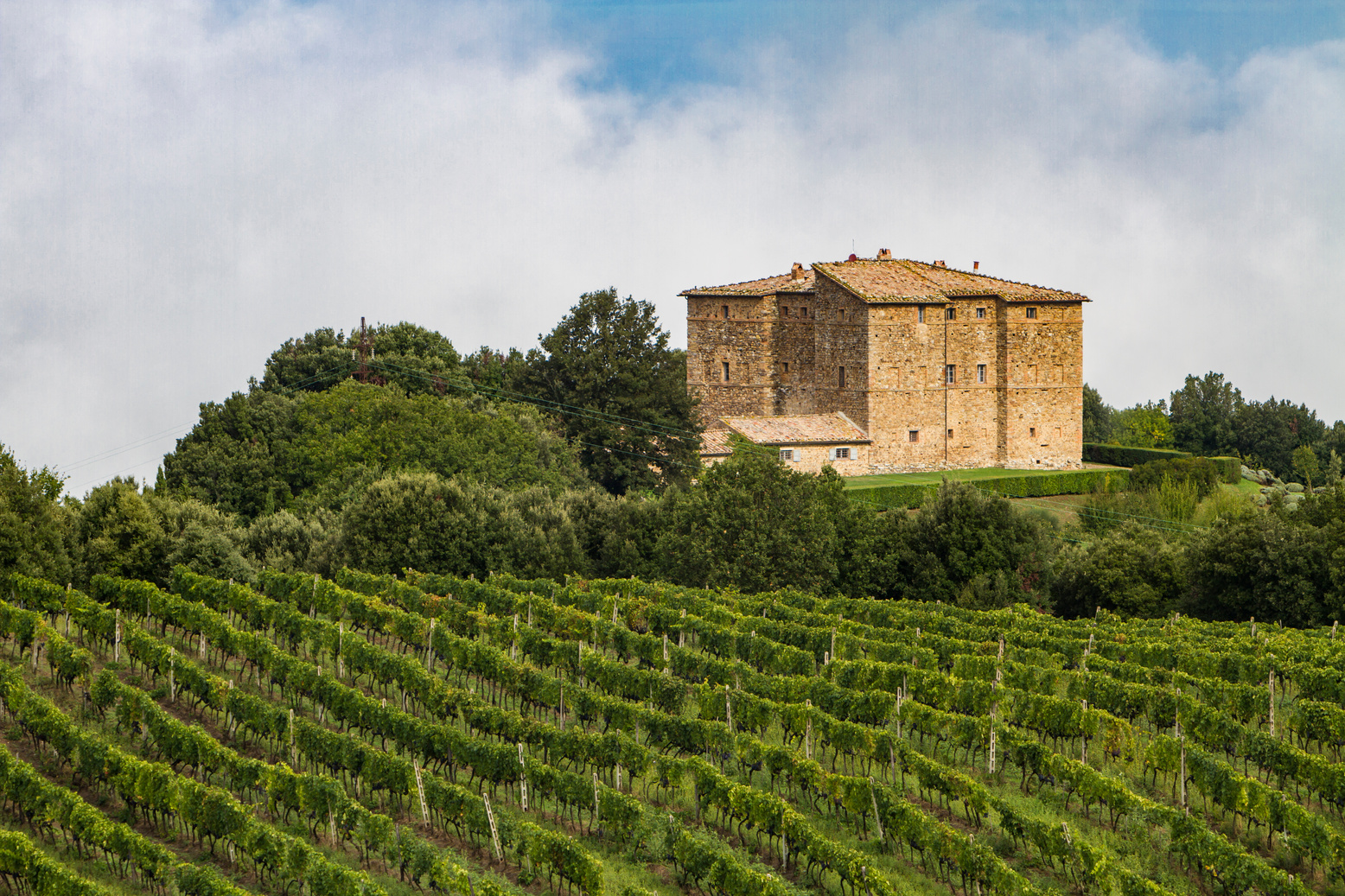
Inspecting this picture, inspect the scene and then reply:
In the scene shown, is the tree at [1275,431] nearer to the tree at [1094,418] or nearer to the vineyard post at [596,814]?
the tree at [1094,418]

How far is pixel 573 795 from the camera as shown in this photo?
1825 centimetres

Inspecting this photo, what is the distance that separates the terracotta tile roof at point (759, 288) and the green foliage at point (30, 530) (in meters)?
34.1

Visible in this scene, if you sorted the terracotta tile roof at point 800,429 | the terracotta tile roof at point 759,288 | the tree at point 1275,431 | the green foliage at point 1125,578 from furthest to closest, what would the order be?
1. the tree at point 1275,431
2. the terracotta tile roof at point 759,288
3. the terracotta tile roof at point 800,429
4. the green foliage at point 1125,578

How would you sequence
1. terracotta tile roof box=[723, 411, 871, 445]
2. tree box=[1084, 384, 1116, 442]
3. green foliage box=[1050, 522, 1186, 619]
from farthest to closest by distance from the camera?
tree box=[1084, 384, 1116, 442]
terracotta tile roof box=[723, 411, 871, 445]
green foliage box=[1050, 522, 1186, 619]

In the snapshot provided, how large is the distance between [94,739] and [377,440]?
27.9m

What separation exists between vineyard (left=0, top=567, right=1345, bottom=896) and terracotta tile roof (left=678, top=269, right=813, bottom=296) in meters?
35.2

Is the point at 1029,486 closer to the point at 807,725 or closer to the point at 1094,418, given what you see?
the point at 807,725

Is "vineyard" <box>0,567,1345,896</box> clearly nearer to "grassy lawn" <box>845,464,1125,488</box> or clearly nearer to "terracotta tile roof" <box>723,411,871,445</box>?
"grassy lawn" <box>845,464,1125,488</box>

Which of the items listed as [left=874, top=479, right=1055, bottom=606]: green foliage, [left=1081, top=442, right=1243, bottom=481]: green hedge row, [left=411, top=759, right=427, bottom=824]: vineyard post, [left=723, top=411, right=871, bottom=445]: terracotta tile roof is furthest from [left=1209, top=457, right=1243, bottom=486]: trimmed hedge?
[left=411, top=759, right=427, bottom=824]: vineyard post

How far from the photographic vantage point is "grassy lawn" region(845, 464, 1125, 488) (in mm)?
54906

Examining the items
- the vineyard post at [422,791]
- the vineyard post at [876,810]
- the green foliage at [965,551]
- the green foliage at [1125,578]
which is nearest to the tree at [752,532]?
the green foliage at [965,551]

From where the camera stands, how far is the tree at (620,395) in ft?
176

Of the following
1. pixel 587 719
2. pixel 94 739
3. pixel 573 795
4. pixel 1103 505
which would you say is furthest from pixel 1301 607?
pixel 94 739

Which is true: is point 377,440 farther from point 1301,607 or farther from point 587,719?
point 1301,607
